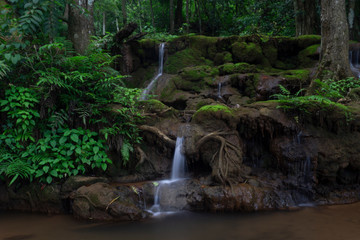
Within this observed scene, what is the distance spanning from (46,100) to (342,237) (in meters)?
5.90

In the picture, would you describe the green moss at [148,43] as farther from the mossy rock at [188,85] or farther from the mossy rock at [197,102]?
the mossy rock at [197,102]

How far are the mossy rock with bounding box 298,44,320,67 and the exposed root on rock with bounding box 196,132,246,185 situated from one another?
6.50 metres

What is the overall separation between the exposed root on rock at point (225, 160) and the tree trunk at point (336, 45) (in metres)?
4.21

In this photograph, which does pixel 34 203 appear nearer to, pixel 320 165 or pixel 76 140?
pixel 76 140

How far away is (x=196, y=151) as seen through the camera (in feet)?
19.7

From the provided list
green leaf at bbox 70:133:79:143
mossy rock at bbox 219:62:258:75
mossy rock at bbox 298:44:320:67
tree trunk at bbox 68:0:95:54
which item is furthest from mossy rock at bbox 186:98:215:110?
mossy rock at bbox 298:44:320:67

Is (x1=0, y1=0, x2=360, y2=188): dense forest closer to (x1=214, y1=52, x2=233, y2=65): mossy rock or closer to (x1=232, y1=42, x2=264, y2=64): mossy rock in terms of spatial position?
(x1=214, y1=52, x2=233, y2=65): mossy rock

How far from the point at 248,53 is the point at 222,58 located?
1.09 meters

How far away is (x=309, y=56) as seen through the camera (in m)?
10.5

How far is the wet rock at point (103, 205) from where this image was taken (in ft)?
15.3

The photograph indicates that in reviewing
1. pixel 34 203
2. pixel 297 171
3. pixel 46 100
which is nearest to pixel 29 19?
pixel 46 100

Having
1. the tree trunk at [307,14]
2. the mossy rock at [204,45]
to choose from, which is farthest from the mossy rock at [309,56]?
the mossy rock at [204,45]

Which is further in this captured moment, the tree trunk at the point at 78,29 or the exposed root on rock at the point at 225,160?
the tree trunk at the point at 78,29

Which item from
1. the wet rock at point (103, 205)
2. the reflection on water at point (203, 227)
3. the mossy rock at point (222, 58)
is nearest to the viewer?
the reflection on water at point (203, 227)
